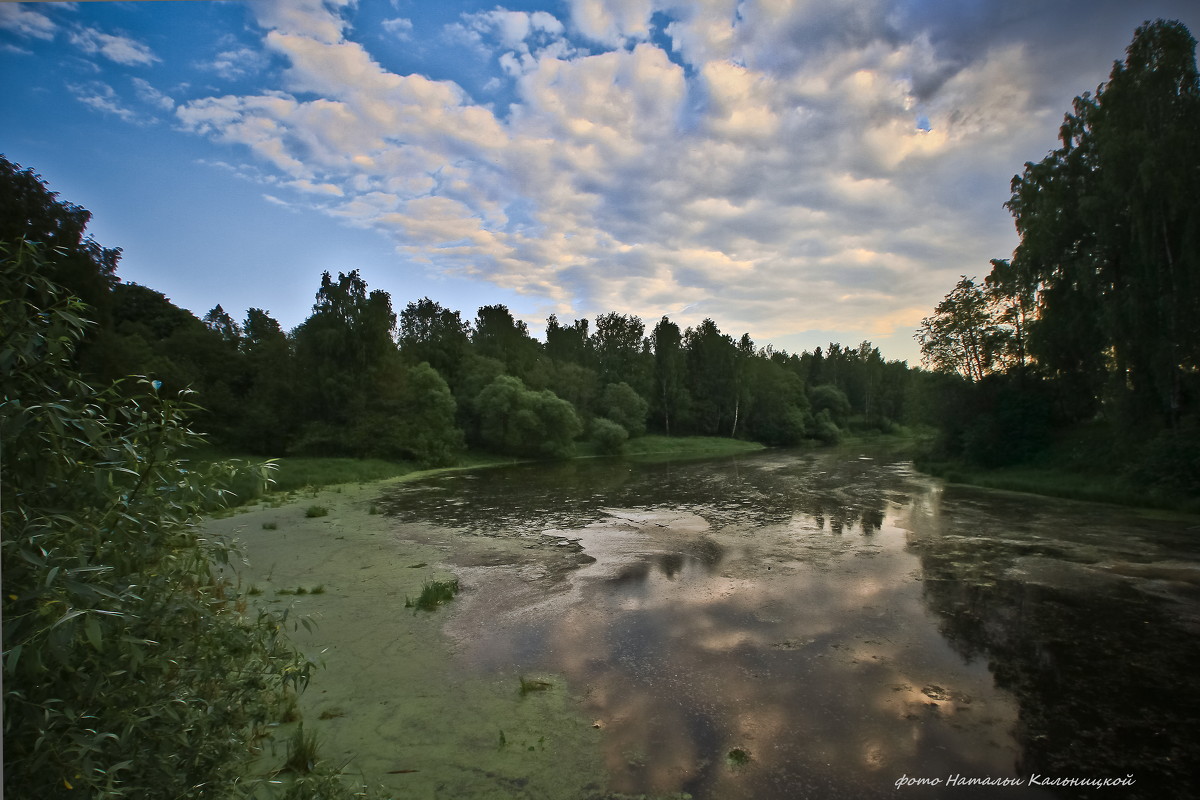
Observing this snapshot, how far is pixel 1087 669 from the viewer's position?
6.45 m

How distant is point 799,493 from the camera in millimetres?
21719

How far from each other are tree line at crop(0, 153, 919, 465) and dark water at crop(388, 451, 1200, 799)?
47.6ft

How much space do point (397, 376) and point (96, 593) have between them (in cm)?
3901

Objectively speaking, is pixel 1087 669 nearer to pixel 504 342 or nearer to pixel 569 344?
pixel 504 342

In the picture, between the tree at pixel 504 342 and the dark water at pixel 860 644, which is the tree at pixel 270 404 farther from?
the dark water at pixel 860 644

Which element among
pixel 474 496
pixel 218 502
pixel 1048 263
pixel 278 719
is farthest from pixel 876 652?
pixel 1048 263

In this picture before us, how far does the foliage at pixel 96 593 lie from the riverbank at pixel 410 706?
2.42ft

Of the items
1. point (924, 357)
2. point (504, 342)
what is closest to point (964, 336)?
point (924, 357)

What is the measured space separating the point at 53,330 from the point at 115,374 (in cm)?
2259

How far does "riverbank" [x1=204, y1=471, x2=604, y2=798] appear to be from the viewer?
4539mm

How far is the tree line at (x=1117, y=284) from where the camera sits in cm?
1672

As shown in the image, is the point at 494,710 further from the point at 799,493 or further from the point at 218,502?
the point at 799,493

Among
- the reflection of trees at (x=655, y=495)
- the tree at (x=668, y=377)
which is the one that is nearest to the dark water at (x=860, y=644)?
the reflection of trees at (x=655, y=495)

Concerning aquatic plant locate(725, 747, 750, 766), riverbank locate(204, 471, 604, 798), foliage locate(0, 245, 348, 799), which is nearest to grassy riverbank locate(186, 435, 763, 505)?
riverbank locate(204, 471, 604, 798)
